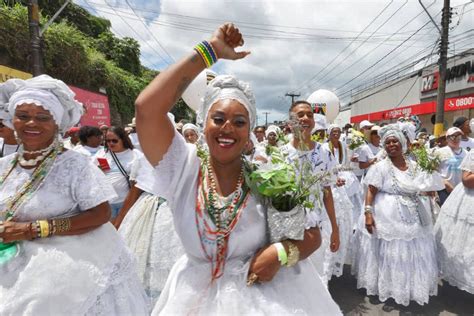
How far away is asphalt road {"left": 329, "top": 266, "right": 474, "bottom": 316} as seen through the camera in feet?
12.8

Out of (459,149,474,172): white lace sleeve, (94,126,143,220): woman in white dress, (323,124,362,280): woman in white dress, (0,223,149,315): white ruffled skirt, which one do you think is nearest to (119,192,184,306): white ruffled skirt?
(94,126,143,220): woman in white dress

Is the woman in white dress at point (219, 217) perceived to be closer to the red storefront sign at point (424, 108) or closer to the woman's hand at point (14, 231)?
the woman's hand at point (14, 231)

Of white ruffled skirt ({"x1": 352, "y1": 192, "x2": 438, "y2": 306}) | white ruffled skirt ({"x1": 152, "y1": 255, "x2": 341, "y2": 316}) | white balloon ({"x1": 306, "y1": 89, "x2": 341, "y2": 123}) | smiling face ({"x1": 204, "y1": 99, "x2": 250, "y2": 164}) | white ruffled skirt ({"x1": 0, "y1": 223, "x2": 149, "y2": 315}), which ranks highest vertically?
white balloon ({"x1": 306, "y1": 89, "x2": 341, "y2": 123})

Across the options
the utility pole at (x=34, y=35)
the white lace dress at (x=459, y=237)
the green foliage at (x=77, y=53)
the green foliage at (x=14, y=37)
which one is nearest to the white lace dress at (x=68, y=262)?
the white lace dress at (x=459, y=237)

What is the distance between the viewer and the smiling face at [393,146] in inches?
159

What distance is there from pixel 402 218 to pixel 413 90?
91.3 feet

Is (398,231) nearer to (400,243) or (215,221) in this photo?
(400,243)

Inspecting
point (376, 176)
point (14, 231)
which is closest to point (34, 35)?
point (14, 231)

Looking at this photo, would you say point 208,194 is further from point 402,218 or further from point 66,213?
point 402,218

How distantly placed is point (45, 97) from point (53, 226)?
2.78 feet

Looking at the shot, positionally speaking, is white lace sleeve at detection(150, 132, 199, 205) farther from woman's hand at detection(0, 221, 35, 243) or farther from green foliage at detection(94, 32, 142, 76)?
green foliage at detection(94, 32, 142, 76)

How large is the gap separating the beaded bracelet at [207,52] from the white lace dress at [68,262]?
125 centimetres

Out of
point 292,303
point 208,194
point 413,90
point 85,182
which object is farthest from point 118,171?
point 413,90

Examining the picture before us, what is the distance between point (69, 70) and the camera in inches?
523
